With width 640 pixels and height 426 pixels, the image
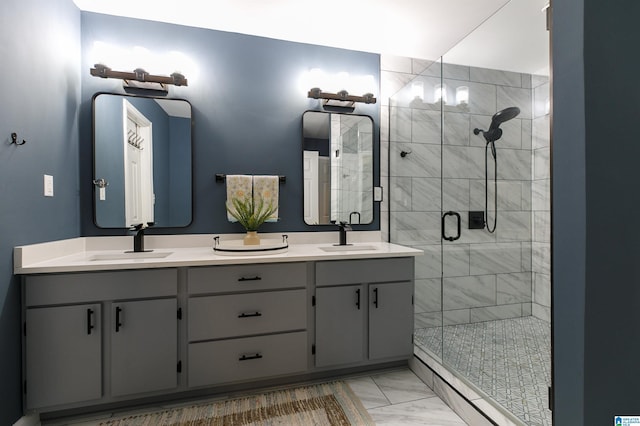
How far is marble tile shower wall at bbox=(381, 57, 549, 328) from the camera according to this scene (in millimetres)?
2117

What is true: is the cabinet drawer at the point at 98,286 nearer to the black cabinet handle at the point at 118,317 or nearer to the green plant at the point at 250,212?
the black cabinet handle at the point at 118,317

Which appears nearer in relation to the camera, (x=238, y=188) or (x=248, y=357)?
(x=248, y=357)

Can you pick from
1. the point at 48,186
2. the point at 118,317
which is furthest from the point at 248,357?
the point at 48,186

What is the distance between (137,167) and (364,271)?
1.72 meters

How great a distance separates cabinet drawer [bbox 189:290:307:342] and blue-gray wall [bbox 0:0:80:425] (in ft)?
2.62

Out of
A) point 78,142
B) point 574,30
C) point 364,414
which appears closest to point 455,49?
point 574,30

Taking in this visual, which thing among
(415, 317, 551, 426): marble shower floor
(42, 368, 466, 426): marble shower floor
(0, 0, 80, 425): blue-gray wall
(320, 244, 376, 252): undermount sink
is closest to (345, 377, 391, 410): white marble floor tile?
(42, 368, 466, 426): marble shower floor

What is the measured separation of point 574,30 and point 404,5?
144 centimetres

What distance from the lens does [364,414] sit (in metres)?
1.68

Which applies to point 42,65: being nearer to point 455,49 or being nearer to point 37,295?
point 37,295

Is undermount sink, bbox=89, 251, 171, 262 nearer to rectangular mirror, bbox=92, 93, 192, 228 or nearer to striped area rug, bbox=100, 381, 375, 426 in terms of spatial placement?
rectangular mirror, bbox=92, 93, 192, 228

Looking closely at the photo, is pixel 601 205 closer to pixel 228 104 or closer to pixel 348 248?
pixel 348 248

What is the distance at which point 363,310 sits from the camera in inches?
79.2

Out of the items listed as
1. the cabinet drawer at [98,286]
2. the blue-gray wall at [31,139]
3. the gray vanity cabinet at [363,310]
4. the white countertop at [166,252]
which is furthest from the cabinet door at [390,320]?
the blue-gray wall at [31,139]
